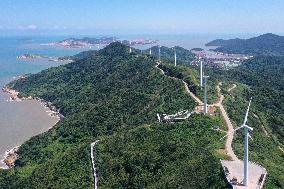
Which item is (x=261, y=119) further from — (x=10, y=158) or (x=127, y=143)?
(x=10, y=158)

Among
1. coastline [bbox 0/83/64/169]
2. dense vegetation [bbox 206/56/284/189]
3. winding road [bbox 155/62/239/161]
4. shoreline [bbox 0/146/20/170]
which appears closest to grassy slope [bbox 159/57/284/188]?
dense vegetation [bbox 206/56/284/189]

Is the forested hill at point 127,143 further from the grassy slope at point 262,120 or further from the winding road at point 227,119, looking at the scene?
the grassy slope at point 262,120

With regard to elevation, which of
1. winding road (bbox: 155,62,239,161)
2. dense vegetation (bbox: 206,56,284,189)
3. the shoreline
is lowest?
the shoreline

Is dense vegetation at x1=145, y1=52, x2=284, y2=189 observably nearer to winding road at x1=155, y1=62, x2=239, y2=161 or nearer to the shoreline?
winding road at x1=155, y1=62, x2=239, y2=161

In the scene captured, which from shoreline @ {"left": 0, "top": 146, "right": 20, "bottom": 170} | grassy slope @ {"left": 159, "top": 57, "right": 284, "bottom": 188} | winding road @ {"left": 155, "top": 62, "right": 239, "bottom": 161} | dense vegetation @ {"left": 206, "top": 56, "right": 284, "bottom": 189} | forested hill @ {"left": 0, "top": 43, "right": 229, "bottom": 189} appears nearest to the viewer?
dense vegetation @ {"left": 206, "top": 56, "right": 284, "bottom": 189}

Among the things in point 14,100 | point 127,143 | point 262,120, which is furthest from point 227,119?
point 14,100

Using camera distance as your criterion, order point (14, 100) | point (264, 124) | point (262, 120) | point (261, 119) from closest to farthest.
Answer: point (264, 124) < point (262, 120) < point (261, 119) < point (14, 100)

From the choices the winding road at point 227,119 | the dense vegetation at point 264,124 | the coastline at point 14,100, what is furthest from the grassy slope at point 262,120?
the coastline at point 14,100

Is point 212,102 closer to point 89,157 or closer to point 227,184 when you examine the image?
point 89,157

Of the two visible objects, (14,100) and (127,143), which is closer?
(127,143)
